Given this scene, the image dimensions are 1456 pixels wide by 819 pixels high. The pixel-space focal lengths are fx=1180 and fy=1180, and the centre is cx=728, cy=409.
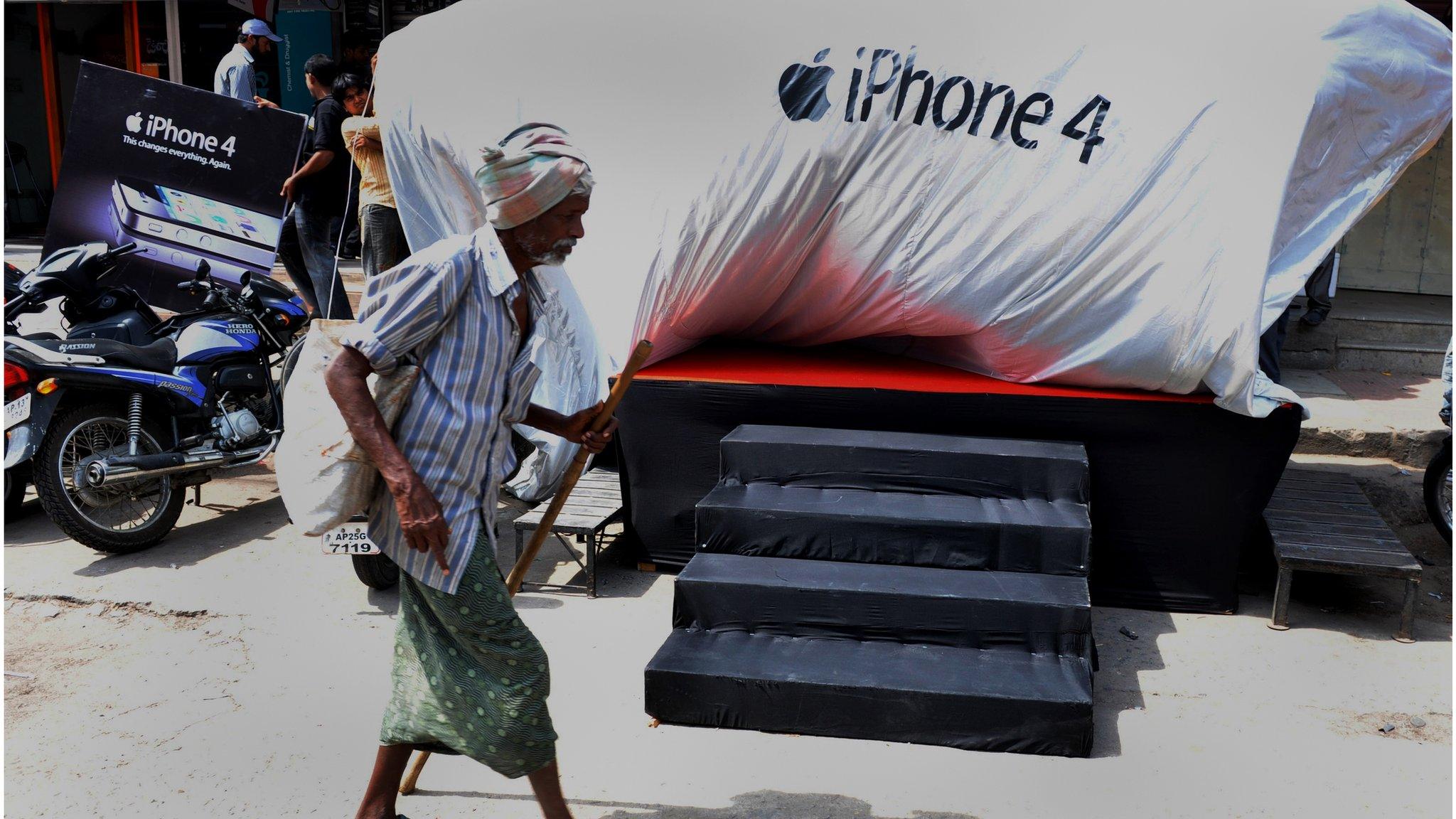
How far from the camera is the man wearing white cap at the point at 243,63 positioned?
7523 mm

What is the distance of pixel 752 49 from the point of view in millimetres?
4352

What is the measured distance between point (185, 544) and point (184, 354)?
818mm

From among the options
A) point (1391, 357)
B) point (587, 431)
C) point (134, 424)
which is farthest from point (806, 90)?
point (1391, 357)

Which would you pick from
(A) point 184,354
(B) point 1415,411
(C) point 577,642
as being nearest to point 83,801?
(C) point 577,642

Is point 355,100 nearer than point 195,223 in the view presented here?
Yes

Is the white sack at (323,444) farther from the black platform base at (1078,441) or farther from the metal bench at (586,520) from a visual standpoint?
the black platform base at (1078,441)

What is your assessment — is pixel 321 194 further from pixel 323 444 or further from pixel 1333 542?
pixel 1333 542

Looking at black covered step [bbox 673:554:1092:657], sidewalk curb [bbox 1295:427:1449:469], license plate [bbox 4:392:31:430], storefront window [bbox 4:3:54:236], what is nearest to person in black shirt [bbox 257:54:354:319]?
license plate [bbox 4:392:31:430]

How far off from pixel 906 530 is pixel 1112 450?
3.01ft

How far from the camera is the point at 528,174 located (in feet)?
7.86

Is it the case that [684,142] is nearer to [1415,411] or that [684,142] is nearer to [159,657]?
[159,657]

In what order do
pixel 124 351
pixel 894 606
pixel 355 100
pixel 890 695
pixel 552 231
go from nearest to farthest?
1. pixel 552 231
2. pixel 890 695
3. pixel 894 606
4. pixel 124 351
5. pixel 355 100

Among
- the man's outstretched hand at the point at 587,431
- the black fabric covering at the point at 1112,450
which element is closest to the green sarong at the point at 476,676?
the man's outstretched hand at the point at 587,431

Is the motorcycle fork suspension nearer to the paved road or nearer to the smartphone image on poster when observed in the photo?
the paved road
